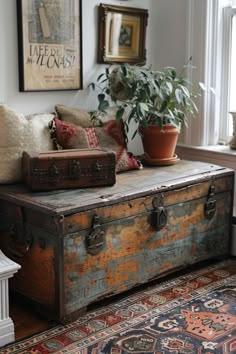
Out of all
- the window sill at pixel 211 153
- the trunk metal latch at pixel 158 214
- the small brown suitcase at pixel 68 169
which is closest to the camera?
the small brown suitcase at pixel 68 169

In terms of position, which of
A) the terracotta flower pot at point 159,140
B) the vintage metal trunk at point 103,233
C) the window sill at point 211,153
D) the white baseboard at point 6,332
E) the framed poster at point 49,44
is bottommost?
the white baseboard at point 6,332

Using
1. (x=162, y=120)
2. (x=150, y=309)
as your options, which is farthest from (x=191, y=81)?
(x=150, y=309)

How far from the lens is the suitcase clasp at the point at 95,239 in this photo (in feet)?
8.78

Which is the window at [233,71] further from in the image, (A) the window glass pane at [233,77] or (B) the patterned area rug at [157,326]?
Answer: (B) the patterned area rug at [157,326]

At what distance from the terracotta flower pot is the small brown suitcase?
1.63 ft

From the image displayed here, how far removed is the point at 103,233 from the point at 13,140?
2.22 feet

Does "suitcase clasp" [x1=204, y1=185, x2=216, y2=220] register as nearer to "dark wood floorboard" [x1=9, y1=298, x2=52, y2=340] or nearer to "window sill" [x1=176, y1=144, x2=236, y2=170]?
"window sill" [x1=176, y1=144, x2=236, y2=170]

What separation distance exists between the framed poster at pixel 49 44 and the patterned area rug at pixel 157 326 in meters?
1.30

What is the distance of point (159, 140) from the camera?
134 inches

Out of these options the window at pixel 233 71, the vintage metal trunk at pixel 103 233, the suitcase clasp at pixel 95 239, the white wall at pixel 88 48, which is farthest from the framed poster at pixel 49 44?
the window at pixel 233 71

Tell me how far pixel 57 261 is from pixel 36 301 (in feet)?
0.97

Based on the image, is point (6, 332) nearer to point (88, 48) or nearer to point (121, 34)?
point (88, 48)

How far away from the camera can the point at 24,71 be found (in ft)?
10.3

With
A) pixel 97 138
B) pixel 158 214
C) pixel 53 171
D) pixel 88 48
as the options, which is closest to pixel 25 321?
pixel 53 171
